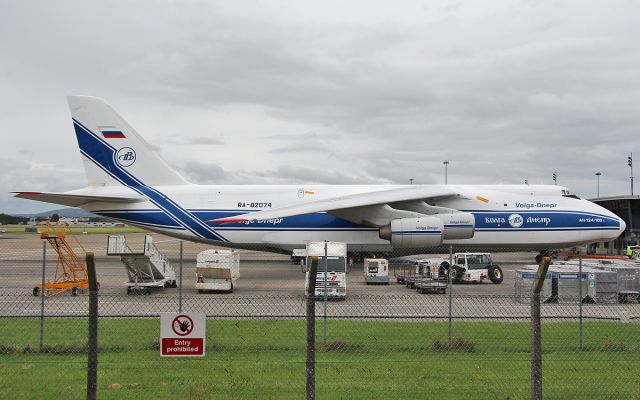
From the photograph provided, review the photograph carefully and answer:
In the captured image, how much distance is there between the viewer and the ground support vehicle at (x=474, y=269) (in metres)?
24.2

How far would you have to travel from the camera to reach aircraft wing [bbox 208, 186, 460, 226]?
27000 millimetres

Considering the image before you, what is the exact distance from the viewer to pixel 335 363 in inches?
363

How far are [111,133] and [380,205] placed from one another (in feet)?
44.2

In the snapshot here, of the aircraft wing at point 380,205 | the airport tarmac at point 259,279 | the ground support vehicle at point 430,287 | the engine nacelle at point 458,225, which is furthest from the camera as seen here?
the engine nacelle at point 458,225

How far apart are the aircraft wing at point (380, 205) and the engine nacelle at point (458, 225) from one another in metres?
1.09

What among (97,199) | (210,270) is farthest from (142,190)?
(210,270)

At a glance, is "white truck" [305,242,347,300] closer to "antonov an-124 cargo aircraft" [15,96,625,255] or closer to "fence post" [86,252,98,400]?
"antonov an-124 cargo aircraft" [15,96,625,255]

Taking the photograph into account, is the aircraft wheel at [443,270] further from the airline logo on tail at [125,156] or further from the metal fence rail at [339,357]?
the airline logo on tail at [125,156]

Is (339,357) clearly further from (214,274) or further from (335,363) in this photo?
(214,274)

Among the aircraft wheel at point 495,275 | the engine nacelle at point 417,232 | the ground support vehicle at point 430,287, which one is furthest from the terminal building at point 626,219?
the ground support vehicle at point 430,287

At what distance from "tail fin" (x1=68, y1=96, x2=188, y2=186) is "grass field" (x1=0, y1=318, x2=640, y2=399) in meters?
17.4

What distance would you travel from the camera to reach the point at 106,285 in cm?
2283

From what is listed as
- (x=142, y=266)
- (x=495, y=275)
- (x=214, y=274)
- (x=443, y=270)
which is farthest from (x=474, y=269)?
(x=142, y=266)

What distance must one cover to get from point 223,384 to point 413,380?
2689mm
